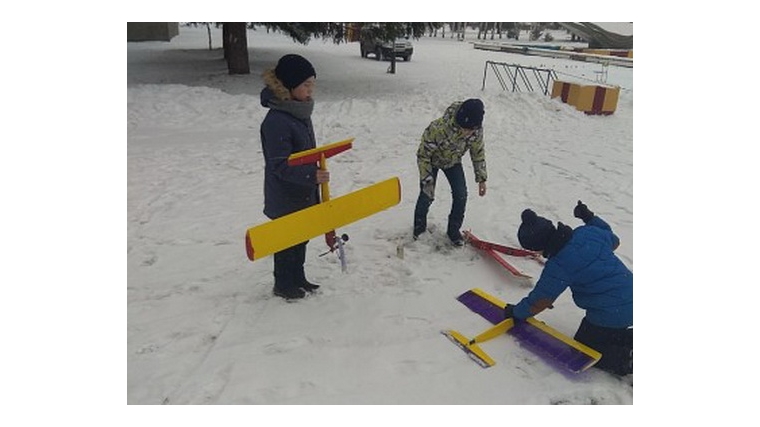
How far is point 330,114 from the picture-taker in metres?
3.92

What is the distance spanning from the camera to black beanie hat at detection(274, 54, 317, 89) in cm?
159

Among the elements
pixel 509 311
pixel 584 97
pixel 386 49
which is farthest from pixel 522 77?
pixel 509 311

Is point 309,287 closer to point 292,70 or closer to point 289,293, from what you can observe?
point 289,293

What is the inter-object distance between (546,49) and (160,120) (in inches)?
89.8

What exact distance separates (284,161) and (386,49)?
5.20ft

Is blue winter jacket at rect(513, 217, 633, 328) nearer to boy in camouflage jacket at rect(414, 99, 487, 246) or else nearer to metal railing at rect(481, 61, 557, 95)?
boy in camouflage jacket at rect(414, 99, 487, 246)

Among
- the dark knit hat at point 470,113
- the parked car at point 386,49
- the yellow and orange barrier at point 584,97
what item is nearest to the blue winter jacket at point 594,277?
the dark knit hat at point 470,113

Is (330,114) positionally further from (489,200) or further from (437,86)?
(489,200)

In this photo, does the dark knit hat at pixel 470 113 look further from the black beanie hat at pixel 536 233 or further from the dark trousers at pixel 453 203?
the black beanie hat at pixel 536 233

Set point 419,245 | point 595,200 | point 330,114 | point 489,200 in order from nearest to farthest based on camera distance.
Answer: point 419,245 → point 595,200 → point 489,200 → point 330,114

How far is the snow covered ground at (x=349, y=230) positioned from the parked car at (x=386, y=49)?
9 cm

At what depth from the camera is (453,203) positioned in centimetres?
242

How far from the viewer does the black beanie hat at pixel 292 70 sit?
1587mm
